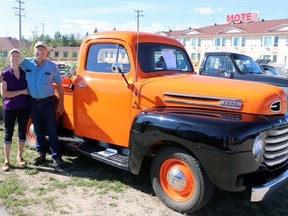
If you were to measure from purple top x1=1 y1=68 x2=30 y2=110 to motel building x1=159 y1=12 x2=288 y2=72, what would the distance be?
130 ft

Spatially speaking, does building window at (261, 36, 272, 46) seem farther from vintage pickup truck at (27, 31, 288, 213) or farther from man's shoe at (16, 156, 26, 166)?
man's shoe at (16, 156, 26, 166)

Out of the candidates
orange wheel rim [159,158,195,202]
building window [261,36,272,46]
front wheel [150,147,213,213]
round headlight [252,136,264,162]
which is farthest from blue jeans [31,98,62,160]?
building window [261,36,272,46]

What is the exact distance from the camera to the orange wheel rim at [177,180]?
363 cm

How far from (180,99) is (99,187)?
1606mm

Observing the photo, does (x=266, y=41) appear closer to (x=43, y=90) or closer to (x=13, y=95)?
(x=43, y=90)

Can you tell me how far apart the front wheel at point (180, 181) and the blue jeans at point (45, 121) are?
5.82 ft

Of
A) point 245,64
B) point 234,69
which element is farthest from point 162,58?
point 245,64

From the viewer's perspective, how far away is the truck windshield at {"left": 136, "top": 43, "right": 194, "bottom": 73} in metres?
4.39

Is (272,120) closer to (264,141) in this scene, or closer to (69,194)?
(264,141)

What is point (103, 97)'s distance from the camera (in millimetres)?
4488

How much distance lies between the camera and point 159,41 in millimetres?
4730

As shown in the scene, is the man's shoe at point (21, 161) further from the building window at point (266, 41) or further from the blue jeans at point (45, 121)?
the building window at point (266, 41)

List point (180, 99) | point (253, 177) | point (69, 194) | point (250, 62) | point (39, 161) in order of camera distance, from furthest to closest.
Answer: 1. point (250, 62)
2. point (39, 161)
3. point (69, 194)
4. point (180, 99)
5. point (253, 177)

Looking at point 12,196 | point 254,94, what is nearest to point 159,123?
point 254,94
